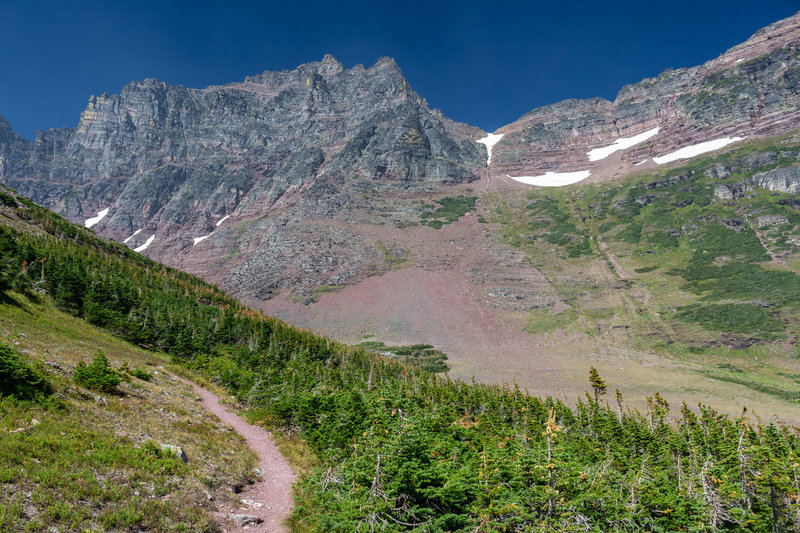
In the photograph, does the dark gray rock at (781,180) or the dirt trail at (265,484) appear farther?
the dark gray rock at (781,180)

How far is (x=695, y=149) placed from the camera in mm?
173875

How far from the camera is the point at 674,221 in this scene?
132 meters

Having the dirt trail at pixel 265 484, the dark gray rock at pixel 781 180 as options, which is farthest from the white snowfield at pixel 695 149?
the dirt trail at pixel 265 484

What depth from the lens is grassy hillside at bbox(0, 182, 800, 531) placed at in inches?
326

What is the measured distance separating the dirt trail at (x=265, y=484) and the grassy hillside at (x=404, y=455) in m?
0.79

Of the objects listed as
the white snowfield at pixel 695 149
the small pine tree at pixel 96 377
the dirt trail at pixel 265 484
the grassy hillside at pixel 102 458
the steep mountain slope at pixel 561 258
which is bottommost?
the dirt trail at pixel 265 484

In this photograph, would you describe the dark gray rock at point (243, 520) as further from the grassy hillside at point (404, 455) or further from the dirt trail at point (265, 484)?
the grassy hillside at point (404, 455)

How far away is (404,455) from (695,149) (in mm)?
230654

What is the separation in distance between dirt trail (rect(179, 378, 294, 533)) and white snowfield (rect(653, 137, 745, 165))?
222 m

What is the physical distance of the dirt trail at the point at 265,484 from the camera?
423 inches

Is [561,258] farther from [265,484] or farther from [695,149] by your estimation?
[265,484]

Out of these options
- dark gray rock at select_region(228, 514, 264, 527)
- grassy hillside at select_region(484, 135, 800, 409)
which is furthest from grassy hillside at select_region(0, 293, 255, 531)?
grassy hillside at select_region(484, 135, 800, 409)

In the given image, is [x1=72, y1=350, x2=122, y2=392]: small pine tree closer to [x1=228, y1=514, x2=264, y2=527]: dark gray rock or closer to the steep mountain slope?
[x1=228, y1=514, x2=264, y2=527]: dark gray rock

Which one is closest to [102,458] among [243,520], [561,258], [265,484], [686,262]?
[243,520]
